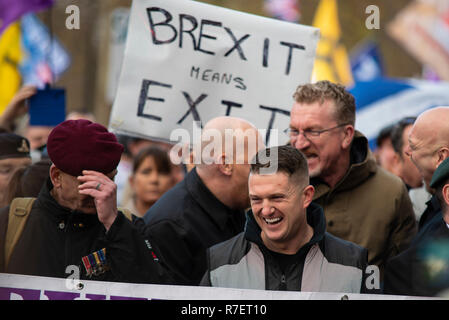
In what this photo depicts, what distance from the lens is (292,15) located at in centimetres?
1927

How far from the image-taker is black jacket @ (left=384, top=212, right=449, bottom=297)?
3.27m

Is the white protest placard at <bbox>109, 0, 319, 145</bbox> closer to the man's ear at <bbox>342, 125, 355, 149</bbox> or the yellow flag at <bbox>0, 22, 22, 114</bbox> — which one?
the man's ear at <bbox>342, 125, 355, 149</bbox>

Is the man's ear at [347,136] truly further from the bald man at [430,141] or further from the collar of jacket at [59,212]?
the collar of jacket at [59,212]

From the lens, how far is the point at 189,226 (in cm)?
402

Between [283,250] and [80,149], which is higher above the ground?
[80,149]

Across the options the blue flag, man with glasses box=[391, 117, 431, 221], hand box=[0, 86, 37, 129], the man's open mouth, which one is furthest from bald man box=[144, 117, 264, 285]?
the blue flag

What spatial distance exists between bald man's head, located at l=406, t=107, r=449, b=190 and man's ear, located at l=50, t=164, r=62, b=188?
1763 mm

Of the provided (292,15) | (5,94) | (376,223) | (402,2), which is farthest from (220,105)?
(402,2)

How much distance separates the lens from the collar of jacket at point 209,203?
4.13m

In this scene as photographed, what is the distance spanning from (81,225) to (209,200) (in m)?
0.91

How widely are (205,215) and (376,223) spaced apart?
923 mm

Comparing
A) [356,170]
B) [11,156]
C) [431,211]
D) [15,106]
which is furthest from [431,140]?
[15,106]

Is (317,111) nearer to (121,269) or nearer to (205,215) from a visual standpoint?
(205,215)

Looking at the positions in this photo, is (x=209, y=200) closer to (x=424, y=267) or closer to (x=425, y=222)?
(x=425, y=222)
